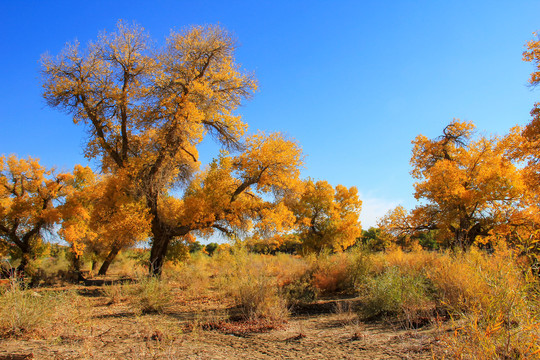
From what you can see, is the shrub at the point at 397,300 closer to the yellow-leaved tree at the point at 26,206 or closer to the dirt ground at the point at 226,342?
the dirt ground at the point at 226,342

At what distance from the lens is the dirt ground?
4801 millimetres

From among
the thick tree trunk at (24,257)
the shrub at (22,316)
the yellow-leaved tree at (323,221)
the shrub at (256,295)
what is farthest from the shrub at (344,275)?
the thick tree trunk at (24,257)

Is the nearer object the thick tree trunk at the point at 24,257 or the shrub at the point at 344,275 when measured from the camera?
the shrub at the point at 344,275

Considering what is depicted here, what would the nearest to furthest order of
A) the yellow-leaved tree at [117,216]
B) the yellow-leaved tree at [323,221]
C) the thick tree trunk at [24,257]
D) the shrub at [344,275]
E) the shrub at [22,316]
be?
the shrub at [22,316] → the shrub at [344,275] → the yellow-leaved tree at [117,216] → the thick tree trunk at [24,257] → the yellow-leaved tree at [323,221]

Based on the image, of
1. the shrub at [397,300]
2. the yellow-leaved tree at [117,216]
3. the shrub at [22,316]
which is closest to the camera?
the shrub at [22,316]

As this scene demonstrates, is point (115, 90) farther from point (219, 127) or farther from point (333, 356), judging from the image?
point (333, 356)

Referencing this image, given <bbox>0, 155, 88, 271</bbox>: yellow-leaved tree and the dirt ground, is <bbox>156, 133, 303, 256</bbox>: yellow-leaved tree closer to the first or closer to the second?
the dirt ground

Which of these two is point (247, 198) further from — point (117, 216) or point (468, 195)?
point (468, 195)

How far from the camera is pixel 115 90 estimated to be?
1417 cm

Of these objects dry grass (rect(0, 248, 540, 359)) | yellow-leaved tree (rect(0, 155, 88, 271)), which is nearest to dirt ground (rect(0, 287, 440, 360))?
dry grass (rect(0, 248, 540, 359))

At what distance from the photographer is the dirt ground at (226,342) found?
15.8 ft

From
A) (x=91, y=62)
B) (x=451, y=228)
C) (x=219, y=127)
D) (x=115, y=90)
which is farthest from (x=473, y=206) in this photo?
(x=91, y=62)

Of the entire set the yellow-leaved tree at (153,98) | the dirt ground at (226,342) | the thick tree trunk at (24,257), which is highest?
the yellow-leaved tree at (153,98)

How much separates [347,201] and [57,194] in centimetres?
2552
